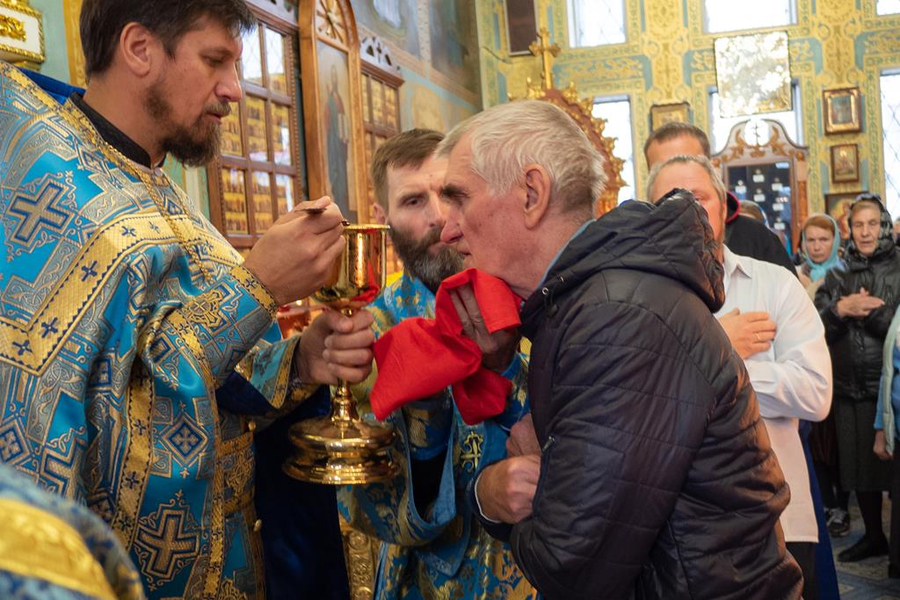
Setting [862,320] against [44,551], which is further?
[862,320]

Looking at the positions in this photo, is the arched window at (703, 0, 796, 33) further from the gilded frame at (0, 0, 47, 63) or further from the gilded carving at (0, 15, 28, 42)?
the gilded carving at (0, 15, 28, 42)

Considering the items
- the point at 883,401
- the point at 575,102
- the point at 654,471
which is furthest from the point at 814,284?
the point at 575,102

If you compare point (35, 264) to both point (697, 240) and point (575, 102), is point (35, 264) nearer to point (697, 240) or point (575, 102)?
point (697, 240)

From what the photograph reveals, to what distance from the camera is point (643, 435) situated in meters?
1.38

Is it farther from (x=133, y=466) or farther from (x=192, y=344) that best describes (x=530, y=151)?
(x=133, y=466)

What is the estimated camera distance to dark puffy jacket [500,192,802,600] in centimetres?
138

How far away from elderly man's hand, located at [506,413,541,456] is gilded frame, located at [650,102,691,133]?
15.0 m

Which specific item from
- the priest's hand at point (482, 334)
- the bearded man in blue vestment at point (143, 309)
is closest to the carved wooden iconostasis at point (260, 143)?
the bearded man in blue vestment at point (143, 309)

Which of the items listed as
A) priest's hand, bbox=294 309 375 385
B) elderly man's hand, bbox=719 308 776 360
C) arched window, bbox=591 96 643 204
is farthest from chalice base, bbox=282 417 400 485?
arched window, bbox=591 96 643 204

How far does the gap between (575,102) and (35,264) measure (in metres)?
11.1

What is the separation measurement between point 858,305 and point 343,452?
4463mm

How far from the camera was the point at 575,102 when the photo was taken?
476 inches

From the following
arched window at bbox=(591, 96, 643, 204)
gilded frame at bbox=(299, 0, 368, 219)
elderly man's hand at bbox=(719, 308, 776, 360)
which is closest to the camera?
elderly man's hand at bbox=(719, 308, 776, 360)

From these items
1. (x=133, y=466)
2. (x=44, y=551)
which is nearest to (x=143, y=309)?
(x=133, y=466)
